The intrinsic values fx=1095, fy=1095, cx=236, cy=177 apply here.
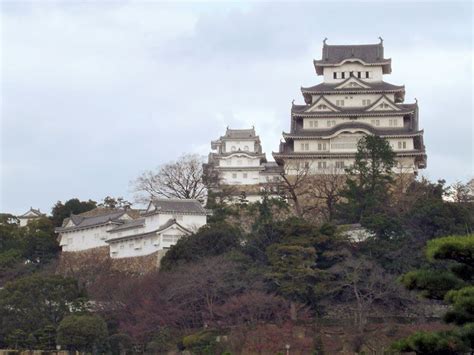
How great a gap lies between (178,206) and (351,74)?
52.2 feet

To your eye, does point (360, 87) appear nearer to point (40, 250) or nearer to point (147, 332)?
point (40, 250)

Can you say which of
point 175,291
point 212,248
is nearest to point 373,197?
point 212,248

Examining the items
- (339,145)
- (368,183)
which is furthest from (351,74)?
(368,183)

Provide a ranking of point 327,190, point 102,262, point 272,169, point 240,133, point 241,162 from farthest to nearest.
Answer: point 240,133 < point 241,162 < point 272,169 < point 327,190 < point 102,262

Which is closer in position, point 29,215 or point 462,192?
point 462,192

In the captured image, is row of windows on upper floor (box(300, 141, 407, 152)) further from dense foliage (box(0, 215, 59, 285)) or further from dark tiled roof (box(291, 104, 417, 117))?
dense foliage (box(0, 215, 59, 285))

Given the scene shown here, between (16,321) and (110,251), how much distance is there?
396 inches

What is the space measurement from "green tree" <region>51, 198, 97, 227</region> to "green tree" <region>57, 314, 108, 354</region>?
55.6 feet

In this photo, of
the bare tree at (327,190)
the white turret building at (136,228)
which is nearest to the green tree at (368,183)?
the bare tree at (327,190)

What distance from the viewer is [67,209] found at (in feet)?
179

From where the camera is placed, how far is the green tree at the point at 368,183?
4362cm

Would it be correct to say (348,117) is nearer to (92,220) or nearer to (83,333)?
(92,220)

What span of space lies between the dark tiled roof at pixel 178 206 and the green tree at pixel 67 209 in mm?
8569

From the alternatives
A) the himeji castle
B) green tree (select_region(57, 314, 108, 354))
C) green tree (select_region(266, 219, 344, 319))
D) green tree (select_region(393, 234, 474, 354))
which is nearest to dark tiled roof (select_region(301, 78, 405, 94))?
the himeji castle
